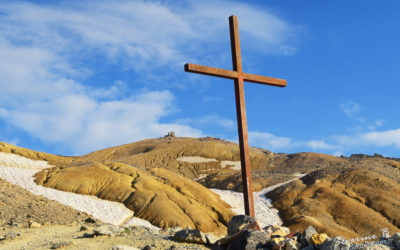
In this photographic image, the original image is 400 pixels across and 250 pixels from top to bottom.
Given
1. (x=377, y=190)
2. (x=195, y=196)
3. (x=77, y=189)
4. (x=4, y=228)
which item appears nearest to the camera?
(x=4, y=228)

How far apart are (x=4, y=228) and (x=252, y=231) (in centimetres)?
1173

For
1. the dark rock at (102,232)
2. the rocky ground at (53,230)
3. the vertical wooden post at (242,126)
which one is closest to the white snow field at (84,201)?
the rocky ground at (53,230)

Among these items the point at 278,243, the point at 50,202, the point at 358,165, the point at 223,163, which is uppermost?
the point at 223,163

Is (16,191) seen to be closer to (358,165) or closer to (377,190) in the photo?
(377,190)

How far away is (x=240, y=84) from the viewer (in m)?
12.5

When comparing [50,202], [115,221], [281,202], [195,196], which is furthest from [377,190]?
[50,202]

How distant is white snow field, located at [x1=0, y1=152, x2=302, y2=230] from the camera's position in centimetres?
2228

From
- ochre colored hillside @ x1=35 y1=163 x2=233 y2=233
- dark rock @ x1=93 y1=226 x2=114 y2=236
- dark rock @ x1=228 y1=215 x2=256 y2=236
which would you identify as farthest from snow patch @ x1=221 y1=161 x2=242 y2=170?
dark rock @ x1=93 y1=226 x2=114 y2=236

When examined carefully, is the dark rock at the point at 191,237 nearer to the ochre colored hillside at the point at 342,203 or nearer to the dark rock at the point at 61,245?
the dark rock at the point at 61,245

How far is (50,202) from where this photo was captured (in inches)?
831

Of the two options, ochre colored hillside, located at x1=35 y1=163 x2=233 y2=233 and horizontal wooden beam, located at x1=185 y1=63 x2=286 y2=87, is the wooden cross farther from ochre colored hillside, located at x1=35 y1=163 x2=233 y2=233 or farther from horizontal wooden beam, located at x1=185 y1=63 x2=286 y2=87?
ochre colored hillside, located at x1=35 y1=163 x2=233 y2=233

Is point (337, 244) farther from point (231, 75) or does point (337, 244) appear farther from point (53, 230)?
point (53, 230)

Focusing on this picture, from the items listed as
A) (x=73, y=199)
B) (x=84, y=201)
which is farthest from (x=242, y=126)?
(x=73, y=199)

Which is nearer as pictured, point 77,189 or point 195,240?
point 195,240
